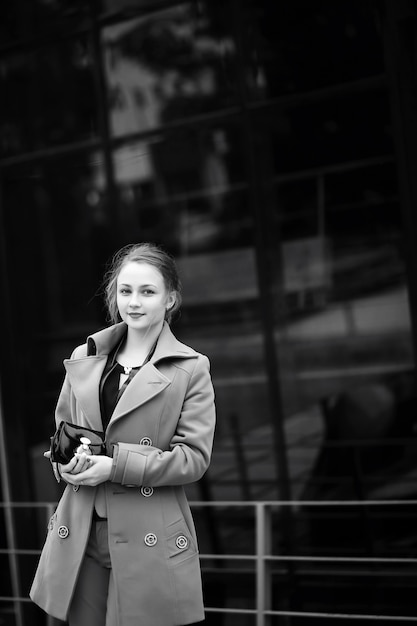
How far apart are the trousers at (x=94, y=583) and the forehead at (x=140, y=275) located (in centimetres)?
74

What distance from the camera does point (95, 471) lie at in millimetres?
2354

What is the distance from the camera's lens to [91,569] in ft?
8.16

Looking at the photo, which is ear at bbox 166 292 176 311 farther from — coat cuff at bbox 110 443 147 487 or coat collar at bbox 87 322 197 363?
coat cuff at bbox 110 443 147 487

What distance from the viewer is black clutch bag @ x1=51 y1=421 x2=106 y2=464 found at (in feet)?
7.82

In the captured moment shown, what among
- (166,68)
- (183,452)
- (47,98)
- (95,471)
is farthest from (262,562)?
(47,98)

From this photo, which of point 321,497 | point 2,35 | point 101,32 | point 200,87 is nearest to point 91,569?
point 321,497

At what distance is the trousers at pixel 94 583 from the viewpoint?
2480mm

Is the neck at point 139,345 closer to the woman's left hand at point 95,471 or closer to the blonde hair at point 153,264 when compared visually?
the blonde hair at point 153,264

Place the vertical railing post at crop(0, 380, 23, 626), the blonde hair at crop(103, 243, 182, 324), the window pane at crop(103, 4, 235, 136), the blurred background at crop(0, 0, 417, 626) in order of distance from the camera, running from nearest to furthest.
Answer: the blonde hair at crop(103, 243, 182, 324) < the blurred background at crop(0, 0, 417, 626) < the window pane at crop(103, 4, 235, 136) < the vertical railing post at crop(0, 380, 23, 626)

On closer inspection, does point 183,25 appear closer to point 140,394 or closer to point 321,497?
point 321,497

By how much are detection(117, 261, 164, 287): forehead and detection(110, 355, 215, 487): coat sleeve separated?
0.29m

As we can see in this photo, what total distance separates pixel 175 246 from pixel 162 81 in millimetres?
1056

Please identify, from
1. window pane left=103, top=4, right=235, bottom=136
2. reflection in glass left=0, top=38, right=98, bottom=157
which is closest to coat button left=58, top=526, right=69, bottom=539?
window pane left=103, top=4, right=235, bottom=136

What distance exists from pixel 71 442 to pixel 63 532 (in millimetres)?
313
